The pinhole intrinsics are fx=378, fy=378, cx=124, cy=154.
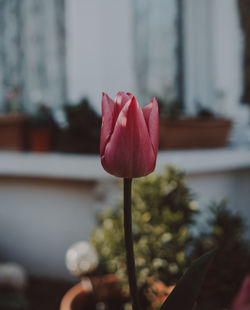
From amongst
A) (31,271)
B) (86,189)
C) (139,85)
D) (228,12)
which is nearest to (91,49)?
(139,85)

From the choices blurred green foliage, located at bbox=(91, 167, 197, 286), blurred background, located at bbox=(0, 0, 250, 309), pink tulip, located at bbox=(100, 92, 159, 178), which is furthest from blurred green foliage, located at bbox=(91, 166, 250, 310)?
pink tulip, located at bbox=(100, 92, 159, 178)

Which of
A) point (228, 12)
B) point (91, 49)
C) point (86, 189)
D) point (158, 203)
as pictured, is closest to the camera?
point (158, 203)

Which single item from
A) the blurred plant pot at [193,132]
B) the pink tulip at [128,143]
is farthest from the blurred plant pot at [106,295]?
the blurred plant pot at [193,132]

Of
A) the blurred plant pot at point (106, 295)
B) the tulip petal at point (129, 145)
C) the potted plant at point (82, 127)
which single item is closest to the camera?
the tulip petal at point (129, 145)

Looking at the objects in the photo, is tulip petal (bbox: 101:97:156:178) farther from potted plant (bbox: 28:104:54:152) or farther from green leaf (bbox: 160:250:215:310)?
potted plant (bbox: 28:104:54:152)

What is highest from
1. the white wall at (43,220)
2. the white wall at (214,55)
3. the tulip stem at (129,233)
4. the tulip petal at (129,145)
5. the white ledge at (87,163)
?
the white wall at (214,55)

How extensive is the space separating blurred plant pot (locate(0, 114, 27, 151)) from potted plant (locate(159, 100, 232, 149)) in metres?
0.74

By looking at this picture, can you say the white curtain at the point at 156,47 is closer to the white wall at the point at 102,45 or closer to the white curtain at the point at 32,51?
the white wall at the point at 102,45

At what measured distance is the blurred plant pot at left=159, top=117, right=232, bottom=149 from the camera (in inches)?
74.9

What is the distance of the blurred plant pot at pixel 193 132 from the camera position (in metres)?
1.90

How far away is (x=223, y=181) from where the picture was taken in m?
1.96

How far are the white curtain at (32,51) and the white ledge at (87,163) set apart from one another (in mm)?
503

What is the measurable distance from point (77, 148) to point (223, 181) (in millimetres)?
768

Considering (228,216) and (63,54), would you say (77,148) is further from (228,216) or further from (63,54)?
(228,216)
